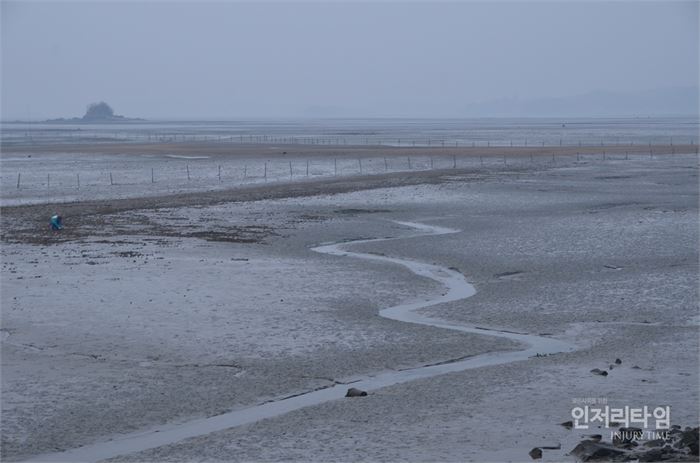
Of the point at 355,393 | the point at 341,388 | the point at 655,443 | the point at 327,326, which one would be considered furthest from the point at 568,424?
the point at 327,326

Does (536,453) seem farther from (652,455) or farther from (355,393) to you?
(355,393)

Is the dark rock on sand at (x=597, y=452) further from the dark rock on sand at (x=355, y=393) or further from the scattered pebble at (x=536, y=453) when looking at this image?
the dark rock on sand at (x=355, y=393)

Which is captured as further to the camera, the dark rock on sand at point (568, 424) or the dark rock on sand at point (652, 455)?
the dark rock on sand at point (568, 424)

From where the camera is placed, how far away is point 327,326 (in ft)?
54.4

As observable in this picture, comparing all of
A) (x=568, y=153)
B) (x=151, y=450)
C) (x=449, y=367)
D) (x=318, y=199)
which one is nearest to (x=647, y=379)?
(x=449, y=367)

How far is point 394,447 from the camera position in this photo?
10141 mm

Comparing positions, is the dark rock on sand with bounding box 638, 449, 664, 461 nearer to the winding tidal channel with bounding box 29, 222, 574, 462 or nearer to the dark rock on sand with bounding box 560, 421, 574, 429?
the dark rock on sand with bounding box 560, 421, 574, 429

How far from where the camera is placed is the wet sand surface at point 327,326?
35.9ft

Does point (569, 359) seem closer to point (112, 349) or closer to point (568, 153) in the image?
point (112, 349)

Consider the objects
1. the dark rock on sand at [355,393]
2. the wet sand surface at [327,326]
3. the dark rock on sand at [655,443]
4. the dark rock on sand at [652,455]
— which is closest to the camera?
the dark rock on sand at [652,455]

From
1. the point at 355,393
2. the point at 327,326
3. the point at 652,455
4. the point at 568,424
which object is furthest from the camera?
the point at 327,326

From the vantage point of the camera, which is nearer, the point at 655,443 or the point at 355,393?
the point at 655,443

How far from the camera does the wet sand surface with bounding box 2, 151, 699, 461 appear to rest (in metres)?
10.9

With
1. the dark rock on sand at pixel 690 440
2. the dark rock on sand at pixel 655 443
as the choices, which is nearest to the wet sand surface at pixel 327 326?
the dark rock on sand at pixel 655 443
